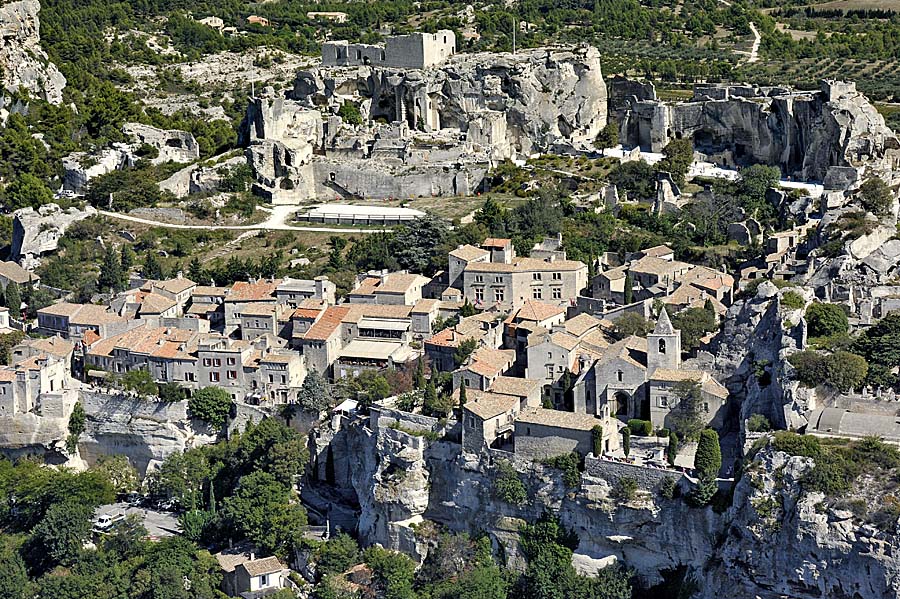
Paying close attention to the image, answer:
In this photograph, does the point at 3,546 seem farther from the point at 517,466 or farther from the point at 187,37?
the point at 187,37

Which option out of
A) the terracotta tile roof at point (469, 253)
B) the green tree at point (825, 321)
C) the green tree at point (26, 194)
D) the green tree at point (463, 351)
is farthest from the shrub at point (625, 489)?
the green tree at point (26, 194)

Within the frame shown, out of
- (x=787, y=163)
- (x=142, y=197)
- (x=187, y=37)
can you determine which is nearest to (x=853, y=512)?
(x=787, y=163)

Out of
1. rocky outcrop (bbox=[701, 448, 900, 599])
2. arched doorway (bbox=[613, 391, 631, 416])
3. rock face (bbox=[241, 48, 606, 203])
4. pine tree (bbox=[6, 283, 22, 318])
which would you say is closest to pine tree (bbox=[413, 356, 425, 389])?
arched doorway (bbox=[613, 391, 631, 416])

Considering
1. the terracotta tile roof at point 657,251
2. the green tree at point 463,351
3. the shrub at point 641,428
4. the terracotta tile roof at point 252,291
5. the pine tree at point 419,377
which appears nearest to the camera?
the shrub at point 641,428

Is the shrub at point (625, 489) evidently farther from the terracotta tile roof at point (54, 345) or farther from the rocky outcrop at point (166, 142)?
the rocky outcrop at point (166, 142)

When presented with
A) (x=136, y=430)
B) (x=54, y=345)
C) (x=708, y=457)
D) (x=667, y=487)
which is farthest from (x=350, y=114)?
(x=708, y=457)

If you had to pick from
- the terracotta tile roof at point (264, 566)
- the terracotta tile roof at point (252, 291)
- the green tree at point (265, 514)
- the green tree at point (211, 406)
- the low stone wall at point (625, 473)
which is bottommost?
the terracotta tile roof at point (264, 566)

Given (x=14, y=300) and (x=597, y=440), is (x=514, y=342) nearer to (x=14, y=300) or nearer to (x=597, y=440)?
(x=597, y=440)

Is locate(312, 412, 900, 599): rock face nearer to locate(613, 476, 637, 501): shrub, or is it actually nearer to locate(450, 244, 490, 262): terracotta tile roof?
locate(613, 476, 637, 501): shrub
